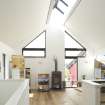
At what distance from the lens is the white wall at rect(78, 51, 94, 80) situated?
14344 millimetres

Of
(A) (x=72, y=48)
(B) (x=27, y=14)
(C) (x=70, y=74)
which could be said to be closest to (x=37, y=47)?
(A) (x=72, y=48)

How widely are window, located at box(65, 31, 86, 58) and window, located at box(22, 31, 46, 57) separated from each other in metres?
1.41

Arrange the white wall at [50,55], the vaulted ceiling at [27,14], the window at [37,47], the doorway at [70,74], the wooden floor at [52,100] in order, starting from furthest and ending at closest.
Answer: the doorway at [70,74], the window at [37,47], the white wall at [50,55], the wooden floor at [52,100], the vaulted ceiling at [27,14]

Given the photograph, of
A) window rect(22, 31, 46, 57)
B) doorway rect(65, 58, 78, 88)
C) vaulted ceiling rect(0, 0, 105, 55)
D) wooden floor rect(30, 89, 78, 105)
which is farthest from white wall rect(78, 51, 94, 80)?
vaulted ceiling rect(0, 0, 105, 55)

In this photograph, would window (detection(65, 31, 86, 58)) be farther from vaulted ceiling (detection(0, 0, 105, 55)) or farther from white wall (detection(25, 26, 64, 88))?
vaulted ceiling (detection(0, 0, 105, 55))

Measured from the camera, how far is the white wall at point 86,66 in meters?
14.3

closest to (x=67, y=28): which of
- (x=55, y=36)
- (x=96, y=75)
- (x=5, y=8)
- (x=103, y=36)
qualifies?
(x=55, y=36)

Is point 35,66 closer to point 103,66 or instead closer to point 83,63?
point 83,63

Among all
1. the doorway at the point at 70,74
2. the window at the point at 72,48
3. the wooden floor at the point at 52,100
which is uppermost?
the window at the point at 72,48

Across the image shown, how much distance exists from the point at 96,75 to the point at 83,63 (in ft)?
A: 3.63

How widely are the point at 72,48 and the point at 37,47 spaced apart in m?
2.14

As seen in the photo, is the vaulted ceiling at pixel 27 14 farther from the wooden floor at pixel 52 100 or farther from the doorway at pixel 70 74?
the doorway at pixel 70 74

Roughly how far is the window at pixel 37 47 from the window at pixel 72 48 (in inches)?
55.5

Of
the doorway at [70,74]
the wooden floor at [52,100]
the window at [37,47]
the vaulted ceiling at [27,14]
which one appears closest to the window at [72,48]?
the doorway at [70,74]
